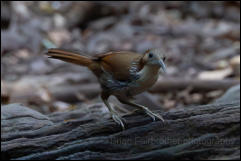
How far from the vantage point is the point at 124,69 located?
287 cm

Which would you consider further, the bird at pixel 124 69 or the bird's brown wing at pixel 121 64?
the bird's brown wing at pixel 121 64

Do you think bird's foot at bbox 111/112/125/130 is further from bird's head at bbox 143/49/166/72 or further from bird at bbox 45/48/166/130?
bird's head at bbox 143/49/166/72

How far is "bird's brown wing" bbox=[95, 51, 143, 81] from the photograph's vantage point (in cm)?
282

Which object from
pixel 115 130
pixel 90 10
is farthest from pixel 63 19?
pixel 115 130

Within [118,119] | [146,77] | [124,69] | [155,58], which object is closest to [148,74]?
[146,77]

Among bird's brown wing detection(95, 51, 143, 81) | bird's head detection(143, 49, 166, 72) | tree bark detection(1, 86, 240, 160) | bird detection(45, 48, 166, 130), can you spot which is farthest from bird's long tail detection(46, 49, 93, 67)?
bird's head detection(143, 49, 166, 72)

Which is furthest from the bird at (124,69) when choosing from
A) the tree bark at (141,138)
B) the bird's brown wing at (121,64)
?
the tree bark at (141,138)

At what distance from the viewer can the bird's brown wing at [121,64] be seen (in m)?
2.82

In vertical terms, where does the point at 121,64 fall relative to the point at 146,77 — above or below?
above

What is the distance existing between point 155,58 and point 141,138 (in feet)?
1.90

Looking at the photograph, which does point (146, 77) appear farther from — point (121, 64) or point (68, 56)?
point (68, 56)

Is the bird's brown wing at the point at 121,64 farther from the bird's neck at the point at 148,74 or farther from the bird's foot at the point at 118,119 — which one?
the bird's foot at the point at 118,119

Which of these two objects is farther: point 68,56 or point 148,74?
point 68,56

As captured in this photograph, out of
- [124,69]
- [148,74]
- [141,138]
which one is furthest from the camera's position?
[124,69]
